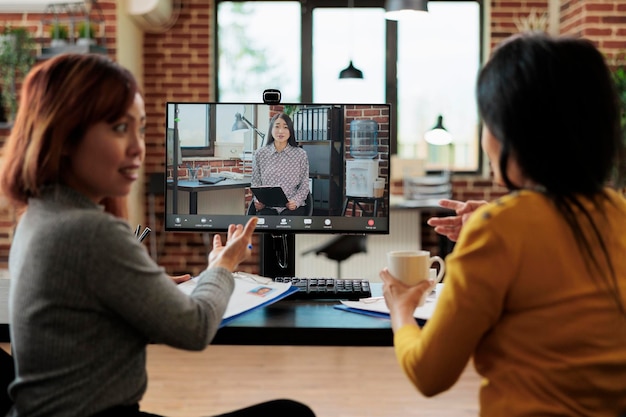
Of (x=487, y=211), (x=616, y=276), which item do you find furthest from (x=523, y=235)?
(x=616, y=276)

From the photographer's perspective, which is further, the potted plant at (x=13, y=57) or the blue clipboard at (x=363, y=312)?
the potted plant at (x=13, y=57)

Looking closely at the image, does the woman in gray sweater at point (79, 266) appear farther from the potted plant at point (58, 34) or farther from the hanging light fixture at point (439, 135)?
the hanging light fixture at point (439, 135)

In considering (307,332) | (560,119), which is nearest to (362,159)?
(307,332)

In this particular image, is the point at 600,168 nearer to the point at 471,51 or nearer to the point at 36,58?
the point at 36,58

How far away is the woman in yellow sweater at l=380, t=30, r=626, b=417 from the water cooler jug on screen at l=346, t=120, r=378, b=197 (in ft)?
2.62

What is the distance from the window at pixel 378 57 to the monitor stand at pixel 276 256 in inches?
149

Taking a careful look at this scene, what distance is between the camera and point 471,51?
5.64 m

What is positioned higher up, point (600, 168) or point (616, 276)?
point (600, 168)

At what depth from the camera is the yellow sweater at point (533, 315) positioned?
998mm

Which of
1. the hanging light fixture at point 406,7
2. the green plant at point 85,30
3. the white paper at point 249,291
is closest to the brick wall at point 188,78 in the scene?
the green plant at point 85,30

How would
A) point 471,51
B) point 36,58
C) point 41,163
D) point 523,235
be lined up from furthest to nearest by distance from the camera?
1. point 471,51
2. point 36,58
3. point 41,163
4. point 523,235

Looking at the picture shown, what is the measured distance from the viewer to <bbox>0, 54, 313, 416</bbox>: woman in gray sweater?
3.49 ft

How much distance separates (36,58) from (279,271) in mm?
3396

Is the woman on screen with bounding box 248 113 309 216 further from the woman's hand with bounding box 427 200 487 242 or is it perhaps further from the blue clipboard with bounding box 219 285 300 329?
the woman's hand with bounding box 427 200 487 242
